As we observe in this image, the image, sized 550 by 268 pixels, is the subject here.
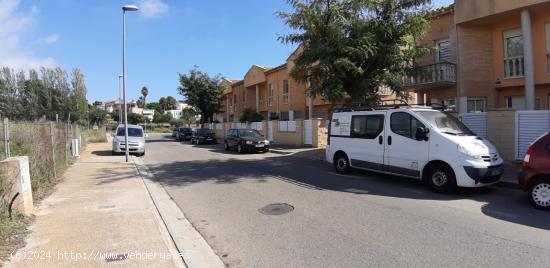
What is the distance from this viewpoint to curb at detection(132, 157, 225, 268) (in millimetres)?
5376

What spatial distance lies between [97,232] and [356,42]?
387 inches

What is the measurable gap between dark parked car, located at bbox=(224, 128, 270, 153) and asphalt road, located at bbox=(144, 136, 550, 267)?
10957 millimetres

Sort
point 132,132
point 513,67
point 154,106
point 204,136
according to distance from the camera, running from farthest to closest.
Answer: point 154,106 < point 204,136 < point 132,132 < point 513,67

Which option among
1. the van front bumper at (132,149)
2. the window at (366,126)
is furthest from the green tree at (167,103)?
the window at (366,126)

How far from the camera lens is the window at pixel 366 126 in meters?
11.4

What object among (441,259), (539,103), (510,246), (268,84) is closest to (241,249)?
(441,259)

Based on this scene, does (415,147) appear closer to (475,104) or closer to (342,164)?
(342,164)

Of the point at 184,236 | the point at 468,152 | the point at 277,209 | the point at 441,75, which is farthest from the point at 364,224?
the point at 441,75

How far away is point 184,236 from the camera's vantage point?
6.50 m

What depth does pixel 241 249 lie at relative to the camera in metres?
5.85

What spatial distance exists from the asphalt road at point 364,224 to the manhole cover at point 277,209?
144mm

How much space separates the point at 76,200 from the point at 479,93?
53.5 ft

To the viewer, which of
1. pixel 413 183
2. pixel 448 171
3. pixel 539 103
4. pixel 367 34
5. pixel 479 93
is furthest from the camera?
pixel 479 93

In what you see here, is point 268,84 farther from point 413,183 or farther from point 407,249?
point 407,249
